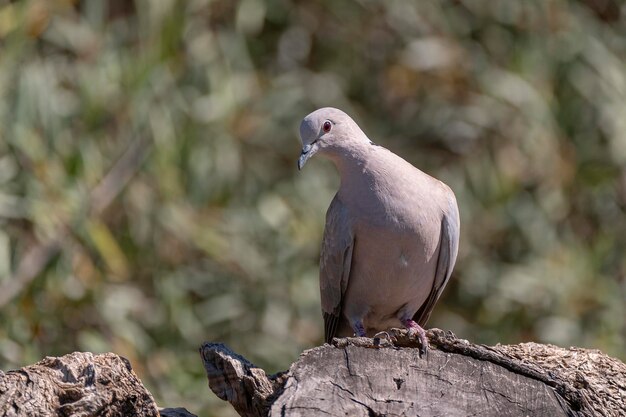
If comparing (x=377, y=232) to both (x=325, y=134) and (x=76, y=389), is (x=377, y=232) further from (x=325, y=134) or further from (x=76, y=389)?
(x=76, y=389)

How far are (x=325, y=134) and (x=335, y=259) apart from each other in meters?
0.63

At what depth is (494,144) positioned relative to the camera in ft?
33.8

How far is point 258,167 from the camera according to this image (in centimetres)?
1009

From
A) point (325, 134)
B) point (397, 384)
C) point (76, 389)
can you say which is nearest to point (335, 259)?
point (325, 134)

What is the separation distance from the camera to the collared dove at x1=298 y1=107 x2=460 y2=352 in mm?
5586

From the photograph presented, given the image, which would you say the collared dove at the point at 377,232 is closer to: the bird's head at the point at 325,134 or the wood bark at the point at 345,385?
the bird's head at the point at 325,134

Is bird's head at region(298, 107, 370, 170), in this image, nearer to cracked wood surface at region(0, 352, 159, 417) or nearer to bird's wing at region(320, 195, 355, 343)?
bird's wing at region(320, 195, 355, 343)

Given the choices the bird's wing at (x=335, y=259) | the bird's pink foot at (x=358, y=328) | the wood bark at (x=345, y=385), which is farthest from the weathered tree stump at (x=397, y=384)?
the bird's pink foot at (x=358, y=328)

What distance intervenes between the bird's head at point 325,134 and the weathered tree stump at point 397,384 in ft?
5.71

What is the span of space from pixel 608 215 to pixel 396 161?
16.0 ft

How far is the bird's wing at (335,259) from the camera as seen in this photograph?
18.8 ft

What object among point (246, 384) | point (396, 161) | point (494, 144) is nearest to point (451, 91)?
point (494, 144)

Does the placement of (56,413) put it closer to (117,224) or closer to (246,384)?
(246,384)

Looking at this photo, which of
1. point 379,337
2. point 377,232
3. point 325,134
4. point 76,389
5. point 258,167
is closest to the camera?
point 76,389
